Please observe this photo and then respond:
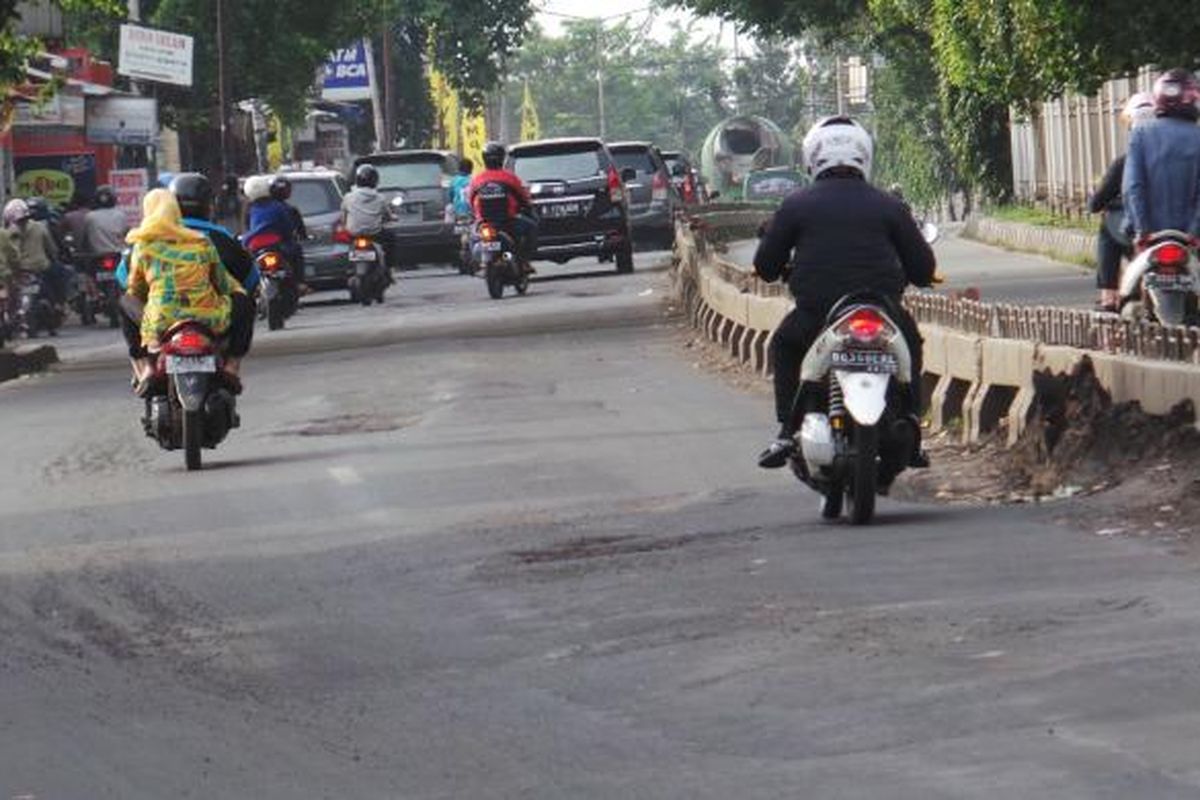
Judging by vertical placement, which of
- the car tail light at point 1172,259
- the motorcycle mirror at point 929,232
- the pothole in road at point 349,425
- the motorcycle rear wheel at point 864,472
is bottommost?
the pothole in road at point 349,425

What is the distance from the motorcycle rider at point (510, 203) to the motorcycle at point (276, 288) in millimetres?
2978

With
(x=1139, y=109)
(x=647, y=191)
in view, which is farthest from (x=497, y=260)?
(x=1139, y=109)

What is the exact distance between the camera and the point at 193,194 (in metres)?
18.3

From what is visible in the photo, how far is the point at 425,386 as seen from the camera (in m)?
23.3

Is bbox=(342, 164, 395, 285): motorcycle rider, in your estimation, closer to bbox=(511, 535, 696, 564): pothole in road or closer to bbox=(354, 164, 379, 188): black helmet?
bbox=(354, 164, 379, 188): black helmet

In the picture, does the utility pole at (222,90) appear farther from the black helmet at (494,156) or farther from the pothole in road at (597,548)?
the pothole in road at (597,548)

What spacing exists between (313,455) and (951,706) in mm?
10433

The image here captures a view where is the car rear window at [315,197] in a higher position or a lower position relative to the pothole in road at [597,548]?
higher

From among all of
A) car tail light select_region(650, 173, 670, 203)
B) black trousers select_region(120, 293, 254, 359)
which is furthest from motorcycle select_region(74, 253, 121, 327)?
black trousers select_region(120, 293, 254, 359)

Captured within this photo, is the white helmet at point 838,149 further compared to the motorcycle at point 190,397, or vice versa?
the motorcycle at point 190,397

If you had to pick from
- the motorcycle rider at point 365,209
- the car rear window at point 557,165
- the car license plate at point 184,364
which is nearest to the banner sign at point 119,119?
the car rear window at point 557,165

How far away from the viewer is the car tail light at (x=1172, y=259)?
16125 millimetres

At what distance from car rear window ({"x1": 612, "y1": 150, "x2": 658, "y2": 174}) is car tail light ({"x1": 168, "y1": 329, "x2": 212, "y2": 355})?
113 feet

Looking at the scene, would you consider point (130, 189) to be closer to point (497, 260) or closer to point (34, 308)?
point (34, 308)
